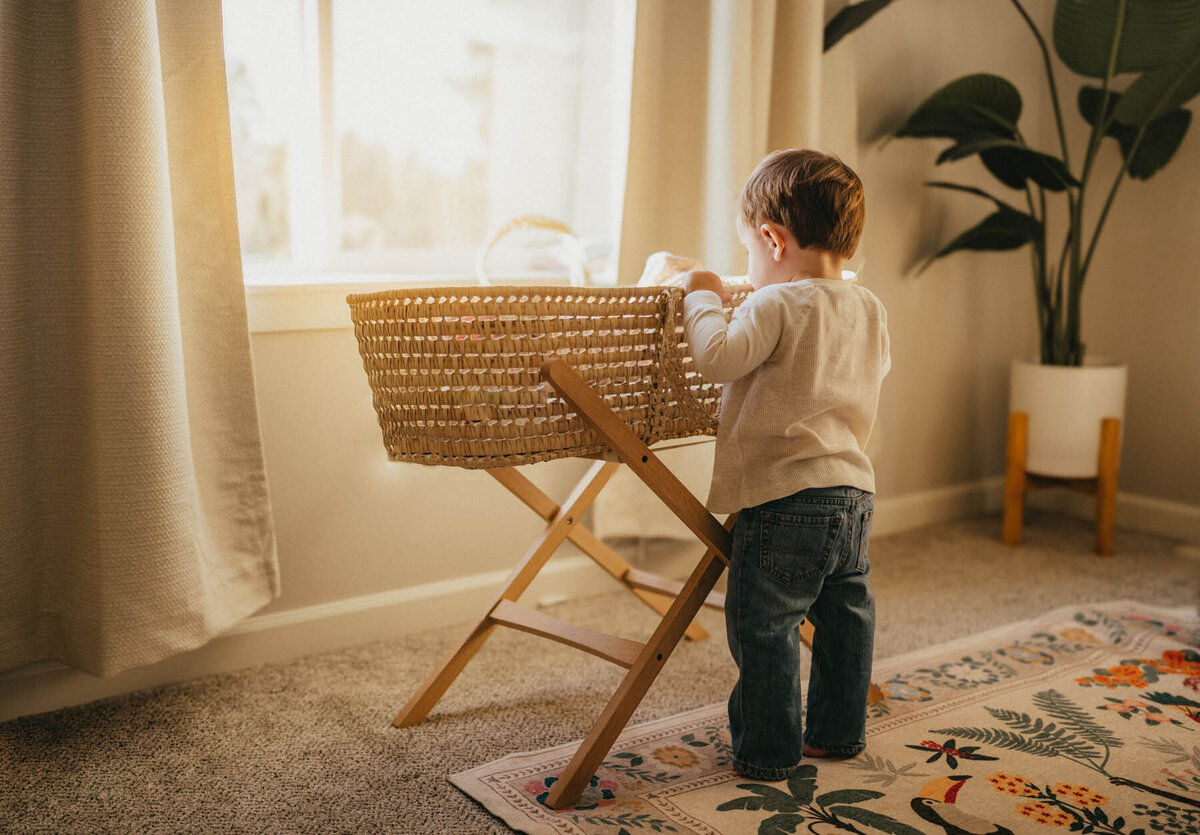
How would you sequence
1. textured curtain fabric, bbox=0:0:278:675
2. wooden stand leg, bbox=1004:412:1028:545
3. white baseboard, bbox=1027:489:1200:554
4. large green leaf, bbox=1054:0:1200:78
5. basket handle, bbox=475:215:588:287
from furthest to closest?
white baseboard, bbox=1027:489:1200:554
wooden stand leg, bbox=1004:412:1028:545
large green leaf, bbox=1054:0:1200:78
basket handle, bbox=475:215:588:287
textured curtain fabric, bbox=0:0:278:675

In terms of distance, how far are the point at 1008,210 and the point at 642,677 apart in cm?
161

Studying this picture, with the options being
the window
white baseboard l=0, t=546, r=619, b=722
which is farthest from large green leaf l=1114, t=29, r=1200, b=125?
white baseboard l=0, t=546, r=619, b=722

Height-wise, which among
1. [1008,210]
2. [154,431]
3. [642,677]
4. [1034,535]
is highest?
[1008,210]

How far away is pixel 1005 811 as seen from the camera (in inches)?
51.6

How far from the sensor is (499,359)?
48.1 inches

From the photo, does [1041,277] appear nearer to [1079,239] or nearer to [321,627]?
[1079,239]

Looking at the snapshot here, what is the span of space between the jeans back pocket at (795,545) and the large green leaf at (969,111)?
1.34 metres

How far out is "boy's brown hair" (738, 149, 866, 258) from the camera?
1299 millimetres

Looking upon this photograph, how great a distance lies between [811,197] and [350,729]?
1.02m

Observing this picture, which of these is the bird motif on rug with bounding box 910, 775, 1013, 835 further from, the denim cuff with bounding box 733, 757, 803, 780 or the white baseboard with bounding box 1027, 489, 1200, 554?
the white baseboard with bounding box 1027, 489, 1200, 554

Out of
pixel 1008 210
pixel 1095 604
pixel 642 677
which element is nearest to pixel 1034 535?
pixel 1095 604

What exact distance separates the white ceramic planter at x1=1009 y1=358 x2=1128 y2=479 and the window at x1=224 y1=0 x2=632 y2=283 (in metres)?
1.13

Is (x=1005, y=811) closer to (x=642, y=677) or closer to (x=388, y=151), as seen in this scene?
(x=642, y=677)

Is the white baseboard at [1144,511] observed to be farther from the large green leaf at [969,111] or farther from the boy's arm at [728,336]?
the boy's arm at [728,336]
